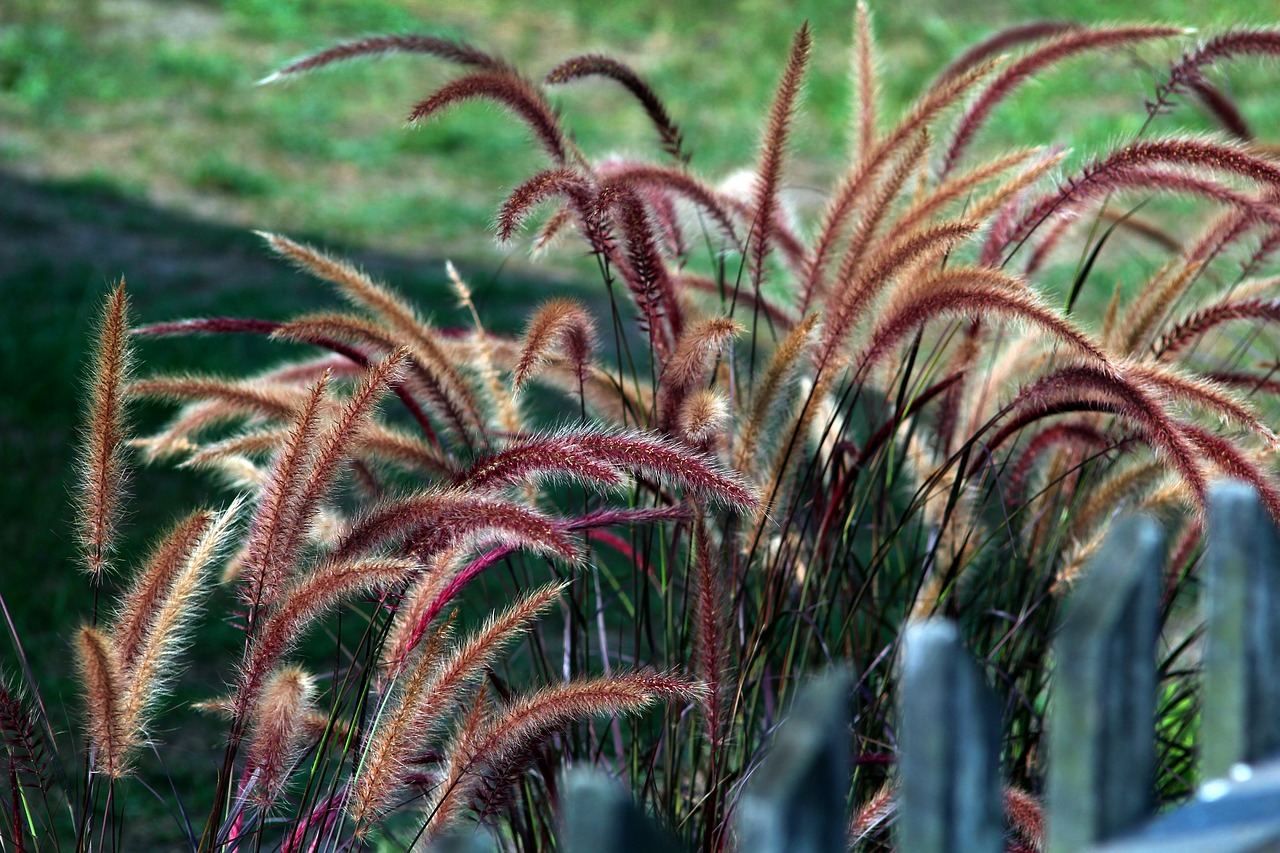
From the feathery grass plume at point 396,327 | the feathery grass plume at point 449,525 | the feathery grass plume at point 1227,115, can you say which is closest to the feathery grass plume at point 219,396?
the feathery grass plume at point 396,327

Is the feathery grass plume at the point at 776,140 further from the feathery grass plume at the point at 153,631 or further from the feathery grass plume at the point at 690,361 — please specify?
the feathery grass plume at the point at 153,631

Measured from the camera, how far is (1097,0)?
912 cm

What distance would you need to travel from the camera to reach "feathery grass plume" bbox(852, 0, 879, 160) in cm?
212

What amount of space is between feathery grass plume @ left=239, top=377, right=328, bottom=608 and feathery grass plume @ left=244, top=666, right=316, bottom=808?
9cm

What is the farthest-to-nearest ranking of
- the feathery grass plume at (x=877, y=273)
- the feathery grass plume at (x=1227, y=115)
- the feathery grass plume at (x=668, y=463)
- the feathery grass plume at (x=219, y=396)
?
the feathery grass plume at (x=1227, y=115)
the feathery grass plume at (x=219, y=396)
the feathery grass plume at (x=877, y=273)
the feathery grass plume at (x=668, y=463)

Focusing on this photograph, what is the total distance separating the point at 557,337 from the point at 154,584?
0.53 meters

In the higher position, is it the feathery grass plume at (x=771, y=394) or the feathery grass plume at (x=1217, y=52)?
the feathery grass plume at (x=1217, y=52)

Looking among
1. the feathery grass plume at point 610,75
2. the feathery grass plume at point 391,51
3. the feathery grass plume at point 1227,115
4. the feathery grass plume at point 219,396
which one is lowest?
the feathery grass plume at point 219,396

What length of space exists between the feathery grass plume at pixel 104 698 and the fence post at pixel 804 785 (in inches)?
28.9

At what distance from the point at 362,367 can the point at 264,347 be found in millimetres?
3089

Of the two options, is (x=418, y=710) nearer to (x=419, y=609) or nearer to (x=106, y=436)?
(x=419, y=609)

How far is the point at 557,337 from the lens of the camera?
1.54 m

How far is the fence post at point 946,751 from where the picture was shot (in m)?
0.81

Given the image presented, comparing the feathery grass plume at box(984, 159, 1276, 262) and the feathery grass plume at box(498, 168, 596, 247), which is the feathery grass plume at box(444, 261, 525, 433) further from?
the feathery grass plume at box(984, 159, 1276, 262)
